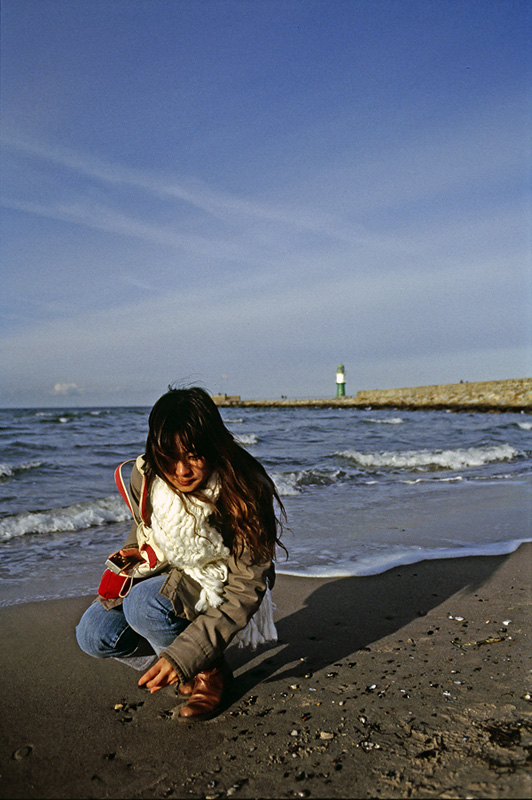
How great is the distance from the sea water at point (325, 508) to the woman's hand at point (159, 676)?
72.3 inches

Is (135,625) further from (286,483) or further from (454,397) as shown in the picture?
(454,397)

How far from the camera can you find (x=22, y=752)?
196cm

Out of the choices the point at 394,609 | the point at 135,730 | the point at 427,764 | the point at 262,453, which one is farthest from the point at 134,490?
the point at 262,453

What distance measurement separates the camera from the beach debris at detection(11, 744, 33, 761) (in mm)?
1934

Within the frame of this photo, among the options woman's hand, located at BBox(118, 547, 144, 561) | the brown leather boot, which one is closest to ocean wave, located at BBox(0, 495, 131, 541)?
woman's hand, located at BBox(118, 547, 144, 561)

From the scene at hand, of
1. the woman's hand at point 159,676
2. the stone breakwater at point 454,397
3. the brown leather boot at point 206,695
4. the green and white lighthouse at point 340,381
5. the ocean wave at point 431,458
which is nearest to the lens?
the woman's hand at point 159,676

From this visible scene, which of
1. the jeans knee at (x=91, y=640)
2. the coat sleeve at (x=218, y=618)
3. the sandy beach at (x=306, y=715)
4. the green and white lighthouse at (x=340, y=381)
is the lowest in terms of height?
the sandy beach at (x=306, y=715)

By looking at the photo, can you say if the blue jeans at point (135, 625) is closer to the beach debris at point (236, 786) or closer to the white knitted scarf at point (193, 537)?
the white knitted scarf at point (193, 537)

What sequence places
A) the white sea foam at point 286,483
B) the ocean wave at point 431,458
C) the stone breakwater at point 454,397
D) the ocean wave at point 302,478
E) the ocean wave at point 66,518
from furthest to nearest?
the stone breakwater at point 454,397
the ocean wave at point 431,458
the ocean wave at point 302,478
the white sea foam at point 286,483
the ocean wave at point 66,518

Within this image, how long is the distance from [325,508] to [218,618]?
15.1 feet

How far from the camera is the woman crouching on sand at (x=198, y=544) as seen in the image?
83.8 inches

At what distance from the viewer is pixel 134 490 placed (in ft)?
7.70

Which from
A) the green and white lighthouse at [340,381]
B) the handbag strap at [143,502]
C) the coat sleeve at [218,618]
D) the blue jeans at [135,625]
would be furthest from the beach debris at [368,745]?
the green and white lighthouse at [340,381]

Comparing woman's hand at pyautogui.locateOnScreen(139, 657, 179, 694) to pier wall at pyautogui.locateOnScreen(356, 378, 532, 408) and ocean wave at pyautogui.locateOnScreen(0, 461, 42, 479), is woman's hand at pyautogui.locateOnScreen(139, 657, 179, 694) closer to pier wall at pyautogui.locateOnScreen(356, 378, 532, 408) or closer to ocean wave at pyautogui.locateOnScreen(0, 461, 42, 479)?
ocean wave at pyautogui.locateOnScreen(0, 461, 42, 479)
